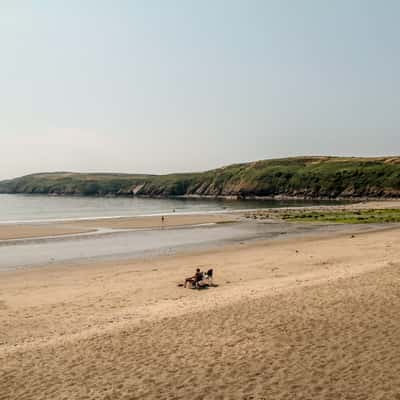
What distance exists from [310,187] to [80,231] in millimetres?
105619

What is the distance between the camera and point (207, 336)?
12.8 m

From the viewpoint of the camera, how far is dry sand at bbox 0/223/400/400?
9680mm

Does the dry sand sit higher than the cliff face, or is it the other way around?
the cliff face

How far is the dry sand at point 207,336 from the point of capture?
9.68 metres

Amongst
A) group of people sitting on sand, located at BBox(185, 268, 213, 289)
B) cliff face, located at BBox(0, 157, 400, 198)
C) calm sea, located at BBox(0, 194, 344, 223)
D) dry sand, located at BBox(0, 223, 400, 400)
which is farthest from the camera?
cliff face, located at BBox(0, 157, 400, 198)

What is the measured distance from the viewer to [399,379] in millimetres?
9578

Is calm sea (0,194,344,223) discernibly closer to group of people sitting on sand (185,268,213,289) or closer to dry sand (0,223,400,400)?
group of people sitting on sand (185,268,213,289)

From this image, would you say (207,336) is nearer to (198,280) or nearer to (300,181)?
(198,280)

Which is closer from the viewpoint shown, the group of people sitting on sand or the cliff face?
the group of people sitting on sand

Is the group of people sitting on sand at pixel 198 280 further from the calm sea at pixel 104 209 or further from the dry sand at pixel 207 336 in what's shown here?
the calm sea at pixel 104 209

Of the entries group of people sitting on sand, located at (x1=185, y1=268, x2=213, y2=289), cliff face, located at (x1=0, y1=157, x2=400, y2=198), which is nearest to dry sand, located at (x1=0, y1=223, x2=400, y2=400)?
group of people sitting on sand, located at (x1=185, y1=268, x2=213, y2=289)

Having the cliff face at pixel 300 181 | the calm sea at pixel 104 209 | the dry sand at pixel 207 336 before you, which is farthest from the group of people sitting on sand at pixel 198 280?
the cliff face at pixel 300 181

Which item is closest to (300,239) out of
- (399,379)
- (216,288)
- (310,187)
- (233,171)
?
(216,288)

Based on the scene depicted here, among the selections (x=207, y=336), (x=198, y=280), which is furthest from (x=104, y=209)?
(x=207, y=336)
